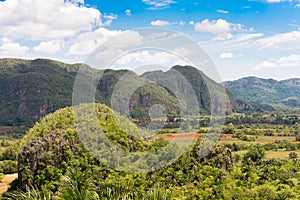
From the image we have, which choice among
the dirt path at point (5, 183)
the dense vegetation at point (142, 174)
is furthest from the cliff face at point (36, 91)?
the dense vegetation at point (142, 174)

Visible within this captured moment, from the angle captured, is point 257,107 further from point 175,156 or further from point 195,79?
point 175,156

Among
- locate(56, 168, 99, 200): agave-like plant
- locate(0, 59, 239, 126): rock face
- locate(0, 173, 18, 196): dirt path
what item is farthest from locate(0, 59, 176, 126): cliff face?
locate(56, 168, 99, 200): agave-like plant

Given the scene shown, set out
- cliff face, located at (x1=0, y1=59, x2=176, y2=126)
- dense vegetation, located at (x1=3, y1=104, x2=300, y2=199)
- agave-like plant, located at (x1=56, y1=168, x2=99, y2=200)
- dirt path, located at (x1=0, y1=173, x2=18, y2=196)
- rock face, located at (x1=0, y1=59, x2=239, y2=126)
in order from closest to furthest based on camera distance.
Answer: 1. agave-like plant, located at (x1=56, y1=168, x2=99, y2=200)
2. dense vegetation, located at (x1=3, y1=104, x2=300, y2=199)
3. dirt path, located at (x1=0, y1=173, x2=18, y2=196)
4. rock face, located at (x1=0, y1=59, x2=239, y2=126)
5. cliff face, located at (x1=0, y1=59, x2=176, y2=126)

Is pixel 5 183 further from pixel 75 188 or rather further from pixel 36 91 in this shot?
pixel 36 91

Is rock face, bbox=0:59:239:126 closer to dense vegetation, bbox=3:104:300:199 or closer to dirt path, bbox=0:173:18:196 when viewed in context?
dirt path, bbox=0:173:18:196

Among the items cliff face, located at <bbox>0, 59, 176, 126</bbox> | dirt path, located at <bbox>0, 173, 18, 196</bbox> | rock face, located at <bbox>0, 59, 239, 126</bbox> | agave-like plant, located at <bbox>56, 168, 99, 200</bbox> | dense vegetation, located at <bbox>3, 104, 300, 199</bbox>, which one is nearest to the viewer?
agave-like plant, located at <bbox>56, 168, 99, 200</bbox>

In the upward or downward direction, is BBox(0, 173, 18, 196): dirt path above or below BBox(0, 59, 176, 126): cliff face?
below

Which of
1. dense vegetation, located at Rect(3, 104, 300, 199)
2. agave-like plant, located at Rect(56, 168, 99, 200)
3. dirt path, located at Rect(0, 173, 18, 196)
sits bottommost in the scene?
dirt path, located at Rect(0, 173, 18, 196)

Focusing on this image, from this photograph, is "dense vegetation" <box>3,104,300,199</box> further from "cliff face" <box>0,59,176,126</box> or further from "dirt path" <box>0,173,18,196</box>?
"cliff face" <box>0,59,176,126</box>

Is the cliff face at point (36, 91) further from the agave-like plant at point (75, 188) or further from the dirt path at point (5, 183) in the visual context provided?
the agave-like plant at point (75, 188)

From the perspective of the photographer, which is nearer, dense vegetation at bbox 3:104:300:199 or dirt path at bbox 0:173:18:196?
dense vegetation at bbox 3:104:300:199

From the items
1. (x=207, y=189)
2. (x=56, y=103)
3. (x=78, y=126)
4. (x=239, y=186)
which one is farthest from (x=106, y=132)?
(x=56, y=103)
